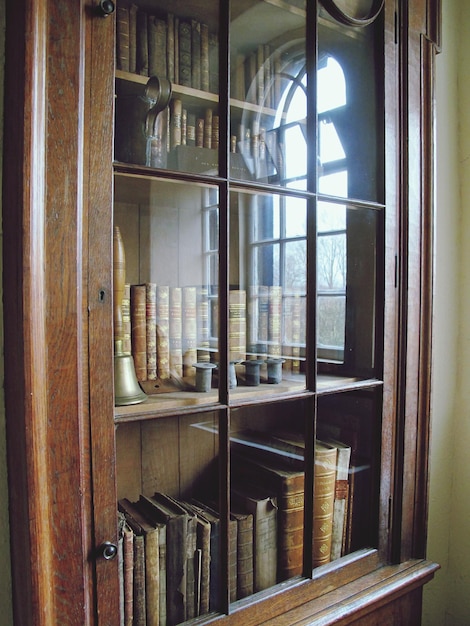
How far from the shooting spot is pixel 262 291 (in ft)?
3.64

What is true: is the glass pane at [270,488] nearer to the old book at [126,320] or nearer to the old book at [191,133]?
the old book at [126,320]

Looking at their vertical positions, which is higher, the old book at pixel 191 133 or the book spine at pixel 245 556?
the old book at pixel 191 133

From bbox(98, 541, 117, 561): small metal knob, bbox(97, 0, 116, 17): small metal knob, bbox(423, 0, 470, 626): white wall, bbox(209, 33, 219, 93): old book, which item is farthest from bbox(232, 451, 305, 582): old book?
→ bbox(97, 0, 116, 17): small metal knob

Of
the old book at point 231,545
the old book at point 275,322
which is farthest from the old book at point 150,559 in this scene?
the old book at point 275,322

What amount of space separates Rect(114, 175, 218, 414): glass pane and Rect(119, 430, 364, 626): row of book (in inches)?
6.3

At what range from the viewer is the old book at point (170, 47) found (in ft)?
3.05

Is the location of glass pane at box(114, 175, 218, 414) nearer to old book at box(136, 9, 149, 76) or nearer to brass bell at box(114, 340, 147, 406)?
brass bell at box(114, 340, 147, 406)

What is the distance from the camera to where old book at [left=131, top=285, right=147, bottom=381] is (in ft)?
3.03

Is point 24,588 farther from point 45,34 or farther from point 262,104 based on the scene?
point 262,104

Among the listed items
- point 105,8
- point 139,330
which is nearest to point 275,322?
point 139,330

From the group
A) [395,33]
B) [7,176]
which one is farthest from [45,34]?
[395,33]

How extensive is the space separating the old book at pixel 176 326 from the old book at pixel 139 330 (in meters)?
0.06

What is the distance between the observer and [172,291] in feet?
3.27

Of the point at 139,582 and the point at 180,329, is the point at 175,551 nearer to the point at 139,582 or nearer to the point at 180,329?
the point at 139,582
